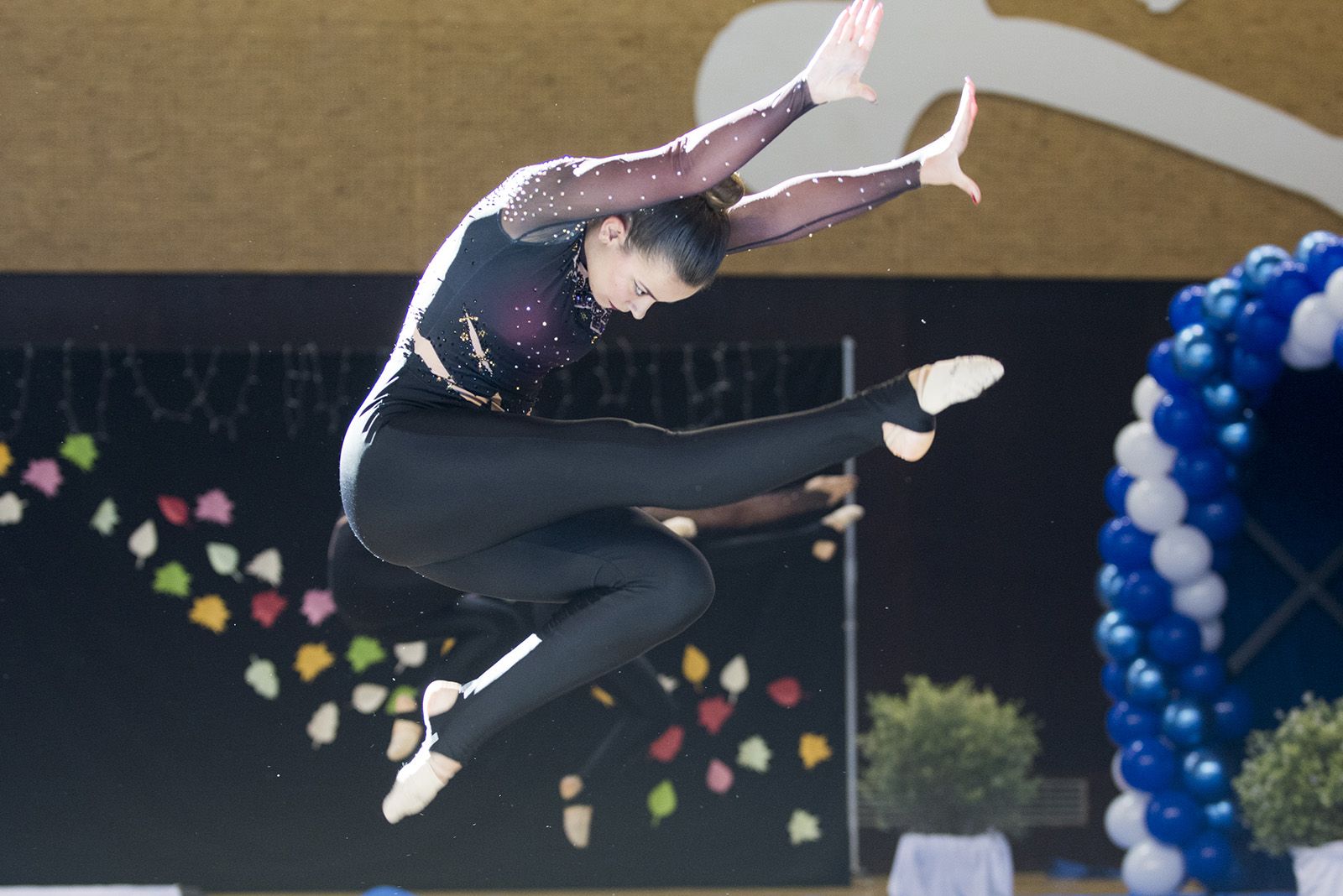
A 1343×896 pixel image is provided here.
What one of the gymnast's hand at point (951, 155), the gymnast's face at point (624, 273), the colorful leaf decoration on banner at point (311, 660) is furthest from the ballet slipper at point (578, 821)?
the gymnast's hand at point (951, 155)

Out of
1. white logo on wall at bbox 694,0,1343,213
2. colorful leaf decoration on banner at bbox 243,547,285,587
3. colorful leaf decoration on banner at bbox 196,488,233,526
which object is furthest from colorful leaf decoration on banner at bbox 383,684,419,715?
white logo on wall at bbox 694,0,1343,213

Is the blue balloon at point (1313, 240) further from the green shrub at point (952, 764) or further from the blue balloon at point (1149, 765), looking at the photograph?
the green shrub at point (952, 764)

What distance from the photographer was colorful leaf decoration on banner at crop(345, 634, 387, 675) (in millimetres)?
5742

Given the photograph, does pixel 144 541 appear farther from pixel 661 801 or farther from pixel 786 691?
pixel 786 691

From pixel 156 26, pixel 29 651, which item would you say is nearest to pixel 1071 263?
pixel 156 26

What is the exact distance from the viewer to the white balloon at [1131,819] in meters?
5.21

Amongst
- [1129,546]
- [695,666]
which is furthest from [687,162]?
[695,666]

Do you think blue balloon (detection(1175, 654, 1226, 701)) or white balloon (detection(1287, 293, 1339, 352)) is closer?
white balloon (detection(1287, 293, 1339, 352))

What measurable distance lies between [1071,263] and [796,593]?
6.17 ft

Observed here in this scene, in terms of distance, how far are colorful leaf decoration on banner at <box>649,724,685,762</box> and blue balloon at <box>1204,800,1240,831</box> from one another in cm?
193

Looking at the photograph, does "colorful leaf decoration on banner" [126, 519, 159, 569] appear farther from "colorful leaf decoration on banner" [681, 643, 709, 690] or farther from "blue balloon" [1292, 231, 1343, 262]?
"blue balloon" [1292, 231, 1343, 262]

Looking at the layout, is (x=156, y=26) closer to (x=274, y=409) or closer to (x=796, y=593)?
(x=274, y=409)

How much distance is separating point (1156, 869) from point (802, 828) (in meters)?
1.36

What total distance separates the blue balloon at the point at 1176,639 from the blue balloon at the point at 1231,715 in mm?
188
